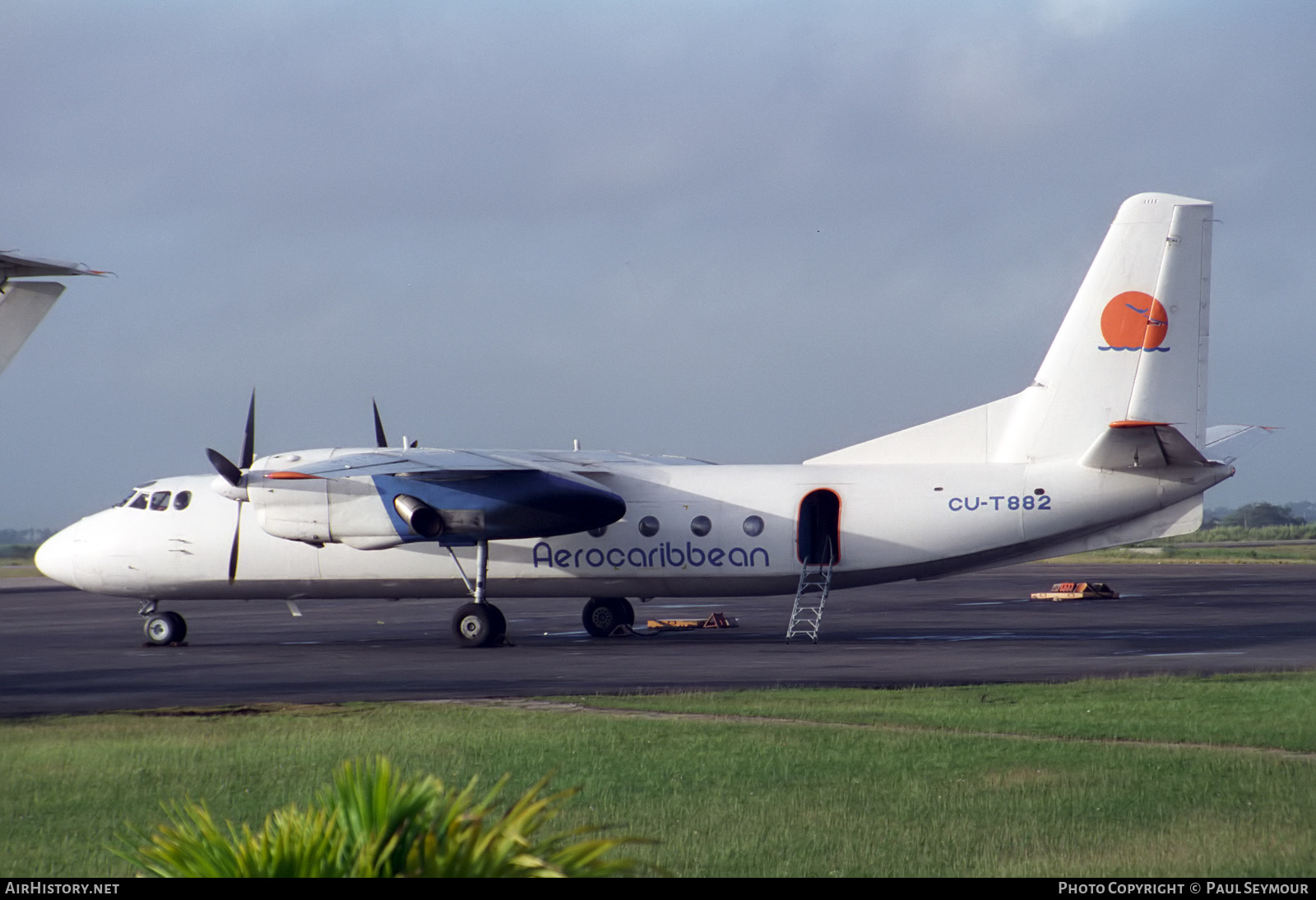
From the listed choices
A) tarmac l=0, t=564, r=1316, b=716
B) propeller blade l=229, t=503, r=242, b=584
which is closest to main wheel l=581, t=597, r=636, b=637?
tarmac l=0, t=564, r=1316, b=716

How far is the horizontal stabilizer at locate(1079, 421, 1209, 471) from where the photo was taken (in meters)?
21.2

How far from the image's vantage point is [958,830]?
8625mm

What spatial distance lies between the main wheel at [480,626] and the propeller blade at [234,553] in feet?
16.3

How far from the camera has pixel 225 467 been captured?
24.6 m

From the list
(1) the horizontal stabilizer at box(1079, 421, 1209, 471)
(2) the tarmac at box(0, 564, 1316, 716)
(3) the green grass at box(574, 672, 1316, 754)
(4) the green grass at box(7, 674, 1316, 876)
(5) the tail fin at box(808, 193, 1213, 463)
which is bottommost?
(4) the green grass at box(7, 674, 1316, 876)

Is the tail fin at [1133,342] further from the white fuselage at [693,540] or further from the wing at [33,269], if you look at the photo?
the wing at [33,269]

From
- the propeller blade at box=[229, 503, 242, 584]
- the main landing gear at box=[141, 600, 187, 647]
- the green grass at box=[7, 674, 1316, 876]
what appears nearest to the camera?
the green grass at box=[7, 674, 1316, 876]

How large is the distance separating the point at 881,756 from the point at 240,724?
7.01 metres

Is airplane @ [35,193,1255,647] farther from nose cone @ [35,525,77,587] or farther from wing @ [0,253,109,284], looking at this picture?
wing @ [0,253,109,284]

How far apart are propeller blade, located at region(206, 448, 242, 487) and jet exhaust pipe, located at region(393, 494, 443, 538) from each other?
10.7 feet

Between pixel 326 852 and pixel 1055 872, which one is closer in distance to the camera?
pixel 326 852

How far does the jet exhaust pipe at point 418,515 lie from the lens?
24.2 meters

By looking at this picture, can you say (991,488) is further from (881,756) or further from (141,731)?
(141,731)
